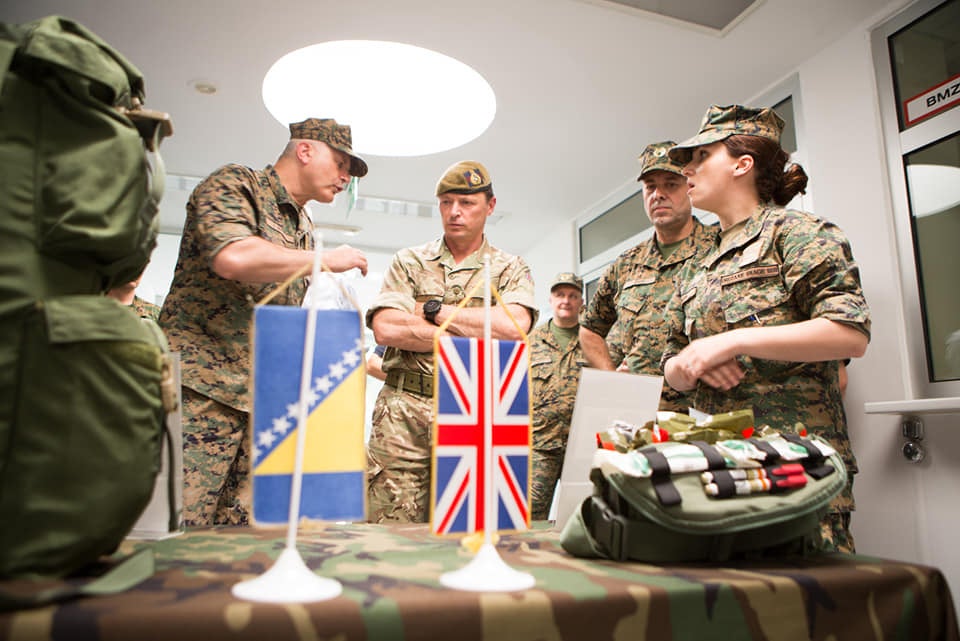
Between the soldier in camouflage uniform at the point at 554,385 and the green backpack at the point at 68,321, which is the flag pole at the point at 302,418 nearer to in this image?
the green backpack at the point at 68,321

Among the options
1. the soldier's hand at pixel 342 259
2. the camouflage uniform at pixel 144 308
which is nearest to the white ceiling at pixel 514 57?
the camouflage uniform at pixel 144 308

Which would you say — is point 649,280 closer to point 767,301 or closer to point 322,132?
point 767,301

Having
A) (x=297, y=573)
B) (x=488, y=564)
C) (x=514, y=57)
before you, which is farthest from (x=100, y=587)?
(x=514, y=57)

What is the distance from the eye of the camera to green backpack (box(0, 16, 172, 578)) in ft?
2.07

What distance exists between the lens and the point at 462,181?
205cm

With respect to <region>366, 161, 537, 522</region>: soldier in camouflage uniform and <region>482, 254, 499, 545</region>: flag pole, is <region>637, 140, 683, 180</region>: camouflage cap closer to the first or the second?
<region>366, 161, 537, 522</region>: soldier in camouflage uniform

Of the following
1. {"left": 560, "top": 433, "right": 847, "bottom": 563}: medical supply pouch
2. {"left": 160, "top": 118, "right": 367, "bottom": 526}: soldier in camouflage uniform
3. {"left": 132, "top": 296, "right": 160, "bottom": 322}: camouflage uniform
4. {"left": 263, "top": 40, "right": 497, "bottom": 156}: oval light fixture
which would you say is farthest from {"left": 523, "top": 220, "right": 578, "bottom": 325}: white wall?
{"left": 560, "top": 433, "right": 847, "bottom": 563}: medical supply pouch

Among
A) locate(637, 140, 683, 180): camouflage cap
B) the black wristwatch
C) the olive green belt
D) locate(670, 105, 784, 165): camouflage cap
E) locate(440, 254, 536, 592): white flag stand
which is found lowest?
locate(440, 254, 536, 592): white flag stand

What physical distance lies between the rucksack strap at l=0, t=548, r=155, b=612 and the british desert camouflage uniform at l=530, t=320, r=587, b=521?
2.38 m

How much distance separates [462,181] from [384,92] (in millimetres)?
1822

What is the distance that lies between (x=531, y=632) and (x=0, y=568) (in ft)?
1.75

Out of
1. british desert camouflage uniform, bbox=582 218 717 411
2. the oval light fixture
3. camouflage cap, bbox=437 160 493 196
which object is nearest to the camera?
camouflage cap, bbox=437 160 493 196

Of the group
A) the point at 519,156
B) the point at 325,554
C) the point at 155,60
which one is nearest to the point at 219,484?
the point at 325,554

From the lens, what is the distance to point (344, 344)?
74 centimetres
